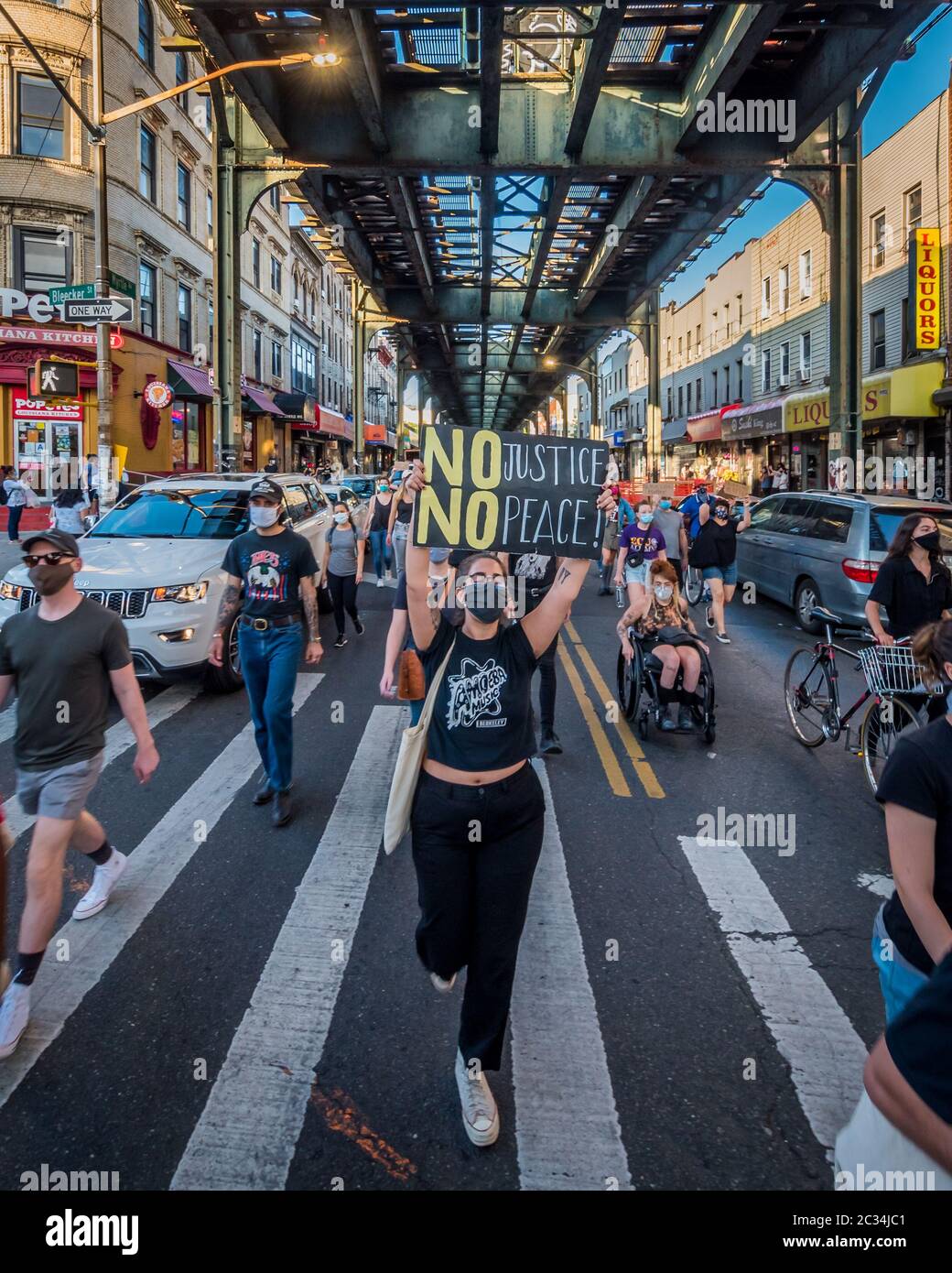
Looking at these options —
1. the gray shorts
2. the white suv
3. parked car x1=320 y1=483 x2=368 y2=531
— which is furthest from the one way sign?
the gray shorts

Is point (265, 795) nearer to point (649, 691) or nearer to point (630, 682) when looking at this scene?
point (649, 691)

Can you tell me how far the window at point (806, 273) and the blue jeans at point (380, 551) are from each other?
2253 centimetres

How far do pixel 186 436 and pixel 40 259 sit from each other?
310 inches

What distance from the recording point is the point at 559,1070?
11.2 feet

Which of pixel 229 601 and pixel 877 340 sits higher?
pixel 877 340

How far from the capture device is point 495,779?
316 centimetres

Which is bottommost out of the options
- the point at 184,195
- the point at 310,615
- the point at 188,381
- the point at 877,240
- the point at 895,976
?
the point at 895,976

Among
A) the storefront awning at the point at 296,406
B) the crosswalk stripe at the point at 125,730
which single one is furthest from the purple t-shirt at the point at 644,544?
the storefront awning at the point at 296,406

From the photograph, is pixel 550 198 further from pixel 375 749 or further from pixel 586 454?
pixel 586 454

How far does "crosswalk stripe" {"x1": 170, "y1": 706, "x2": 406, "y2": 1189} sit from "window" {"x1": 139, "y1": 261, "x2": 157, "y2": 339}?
2673 centimetres

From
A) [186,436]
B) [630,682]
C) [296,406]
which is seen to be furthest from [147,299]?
[630,682]

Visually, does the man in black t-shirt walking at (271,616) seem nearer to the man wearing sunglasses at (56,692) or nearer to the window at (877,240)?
the man wearing sunglasses at (56,692)

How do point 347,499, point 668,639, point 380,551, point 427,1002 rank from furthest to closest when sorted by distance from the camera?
point 380,551
point 347,499
point 668,639
point 427,1002

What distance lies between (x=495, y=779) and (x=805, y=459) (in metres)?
32.3
